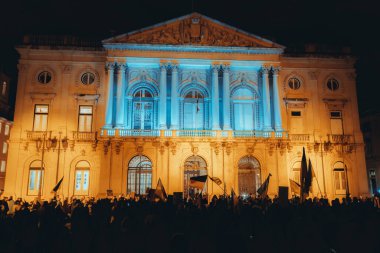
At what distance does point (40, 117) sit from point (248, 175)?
19.2 metres

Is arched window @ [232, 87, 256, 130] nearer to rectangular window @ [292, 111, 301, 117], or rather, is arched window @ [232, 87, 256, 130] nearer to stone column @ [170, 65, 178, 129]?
rectangular window @ [292, 111, 301, 117]

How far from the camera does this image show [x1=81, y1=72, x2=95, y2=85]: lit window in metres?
32.2

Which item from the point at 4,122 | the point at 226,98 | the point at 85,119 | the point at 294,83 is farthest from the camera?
the point at 4,122

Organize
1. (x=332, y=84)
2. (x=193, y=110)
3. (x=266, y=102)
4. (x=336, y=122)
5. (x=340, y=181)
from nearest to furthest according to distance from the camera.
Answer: (x=266, y=102)
(x=340, y=181)
(x=193, y=110)
(x=336, y=122)
(x=332, y=84)

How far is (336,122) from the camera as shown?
3362 cm

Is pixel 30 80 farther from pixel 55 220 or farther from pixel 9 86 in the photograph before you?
pixel 55 220

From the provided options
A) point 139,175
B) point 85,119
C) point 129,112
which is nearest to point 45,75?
point 85,119

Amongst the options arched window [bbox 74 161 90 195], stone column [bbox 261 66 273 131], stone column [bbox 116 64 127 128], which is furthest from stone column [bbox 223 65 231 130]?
arched window [bbox 74 161 90 195]

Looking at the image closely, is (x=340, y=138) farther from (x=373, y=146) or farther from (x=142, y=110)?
(x=142, y=110)

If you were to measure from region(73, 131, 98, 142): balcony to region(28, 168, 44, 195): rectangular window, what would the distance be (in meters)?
4.04

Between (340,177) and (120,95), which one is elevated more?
(120,95)

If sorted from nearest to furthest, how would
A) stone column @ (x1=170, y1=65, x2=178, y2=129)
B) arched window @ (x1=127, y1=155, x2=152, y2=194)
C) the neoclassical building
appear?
the neoclassical building
arched window @ (x1=127, y1=155, x2=152, y2=194)
stone column @ (x1=170, y1=65, x2=178, y2=129)

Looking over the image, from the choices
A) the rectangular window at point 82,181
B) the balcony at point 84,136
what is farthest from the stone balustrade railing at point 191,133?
the rectangular window at point 82,181

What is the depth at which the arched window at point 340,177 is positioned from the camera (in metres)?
32.0
